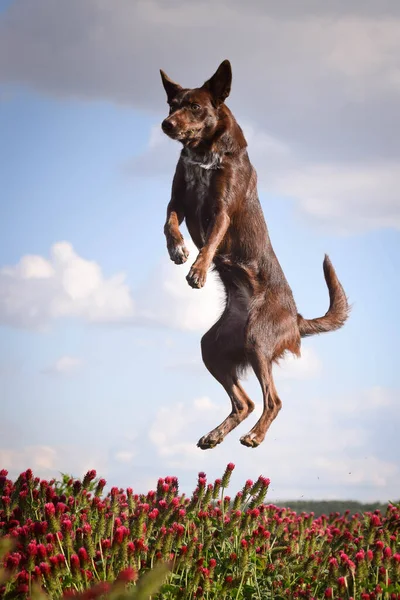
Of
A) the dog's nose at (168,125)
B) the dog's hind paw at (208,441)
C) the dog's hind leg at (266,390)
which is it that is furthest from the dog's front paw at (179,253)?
the dog's hind paw at (208,441)

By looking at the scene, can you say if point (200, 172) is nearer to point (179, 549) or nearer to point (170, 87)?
point (170, 87)

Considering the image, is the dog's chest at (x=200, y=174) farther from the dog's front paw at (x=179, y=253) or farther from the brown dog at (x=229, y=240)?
the dog's front paw at (x=179, y=253)

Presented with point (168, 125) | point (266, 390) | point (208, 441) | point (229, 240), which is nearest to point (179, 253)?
point (229, 240)

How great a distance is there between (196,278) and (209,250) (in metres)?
0.32

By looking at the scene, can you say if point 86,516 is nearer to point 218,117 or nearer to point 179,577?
point 179,577

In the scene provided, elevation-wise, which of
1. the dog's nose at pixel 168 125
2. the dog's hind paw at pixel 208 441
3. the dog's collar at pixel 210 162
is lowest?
the dog's hind paw at pixel 208 441

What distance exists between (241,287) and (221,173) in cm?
93

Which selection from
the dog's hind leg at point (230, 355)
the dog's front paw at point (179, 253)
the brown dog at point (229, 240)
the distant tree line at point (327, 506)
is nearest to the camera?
the dog's front paw at point (179, 253)

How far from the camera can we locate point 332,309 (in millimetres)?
7387

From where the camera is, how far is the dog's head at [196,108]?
580 centimetres

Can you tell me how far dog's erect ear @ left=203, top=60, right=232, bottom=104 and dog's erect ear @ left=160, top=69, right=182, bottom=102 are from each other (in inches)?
9.0

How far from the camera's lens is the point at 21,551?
15.0 ft

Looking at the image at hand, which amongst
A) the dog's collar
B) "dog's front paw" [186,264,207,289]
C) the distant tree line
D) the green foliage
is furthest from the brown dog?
the distant tree line

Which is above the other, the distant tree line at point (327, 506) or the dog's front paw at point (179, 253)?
the dog's front paw at point (179, 253)
